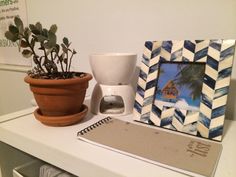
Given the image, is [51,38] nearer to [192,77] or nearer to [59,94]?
[59,94]

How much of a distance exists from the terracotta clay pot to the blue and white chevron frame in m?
0.19

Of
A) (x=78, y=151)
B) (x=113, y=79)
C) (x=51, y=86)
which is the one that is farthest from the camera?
(x=113, y=79)

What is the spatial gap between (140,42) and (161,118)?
1.13 ft

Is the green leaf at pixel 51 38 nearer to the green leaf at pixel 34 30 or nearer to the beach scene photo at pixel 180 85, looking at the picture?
the green leaf at pixel 34 30

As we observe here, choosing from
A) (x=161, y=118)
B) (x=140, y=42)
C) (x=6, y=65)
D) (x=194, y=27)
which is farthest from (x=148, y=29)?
(x=6, y=65)

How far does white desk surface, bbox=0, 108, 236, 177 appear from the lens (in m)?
0.40

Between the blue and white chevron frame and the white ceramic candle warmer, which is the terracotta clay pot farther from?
the blue and white chevron frame

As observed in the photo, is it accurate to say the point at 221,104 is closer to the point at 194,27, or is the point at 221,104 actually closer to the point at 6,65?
the point at 194,27

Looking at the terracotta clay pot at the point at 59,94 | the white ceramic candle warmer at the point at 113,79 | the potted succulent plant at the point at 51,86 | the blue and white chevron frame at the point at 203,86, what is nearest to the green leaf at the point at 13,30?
the potted succulent plant at the point at 51,86

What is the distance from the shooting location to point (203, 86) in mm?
551

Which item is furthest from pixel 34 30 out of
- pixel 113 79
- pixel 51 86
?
pixel 113 79

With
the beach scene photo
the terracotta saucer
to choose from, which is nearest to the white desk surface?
the terracotta saucer

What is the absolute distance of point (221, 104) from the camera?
20.5 inches

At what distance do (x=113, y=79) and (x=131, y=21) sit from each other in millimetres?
276
